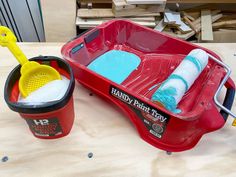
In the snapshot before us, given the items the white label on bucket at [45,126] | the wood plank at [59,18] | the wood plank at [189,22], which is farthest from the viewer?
the wood plank at [189,22]

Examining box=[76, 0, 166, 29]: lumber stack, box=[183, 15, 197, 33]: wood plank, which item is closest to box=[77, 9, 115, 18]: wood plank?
box=[76, 0, 166, 29]: lumber stack

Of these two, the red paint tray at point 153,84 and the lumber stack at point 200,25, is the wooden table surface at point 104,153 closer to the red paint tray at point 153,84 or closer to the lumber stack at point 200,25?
the red paint tray at point 153,84

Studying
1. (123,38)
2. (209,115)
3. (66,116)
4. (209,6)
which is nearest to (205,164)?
(209,115)

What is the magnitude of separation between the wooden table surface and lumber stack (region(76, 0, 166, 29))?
539 mm

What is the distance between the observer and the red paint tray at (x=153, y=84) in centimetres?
38

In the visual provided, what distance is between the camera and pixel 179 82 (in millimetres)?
410

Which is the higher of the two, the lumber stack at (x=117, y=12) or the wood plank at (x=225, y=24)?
the lumber stack at (x=117, y=12)

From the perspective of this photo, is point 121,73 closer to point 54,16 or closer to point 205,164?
point 205,164

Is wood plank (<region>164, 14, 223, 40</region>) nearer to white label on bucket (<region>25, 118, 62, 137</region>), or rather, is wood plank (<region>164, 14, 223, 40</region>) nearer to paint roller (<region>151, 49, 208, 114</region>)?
paint roller (<region>151, 49, 208, 114</region>)

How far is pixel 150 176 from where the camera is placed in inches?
15.0

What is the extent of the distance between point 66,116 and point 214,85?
9.9 inches

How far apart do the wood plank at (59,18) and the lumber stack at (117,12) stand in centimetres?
4

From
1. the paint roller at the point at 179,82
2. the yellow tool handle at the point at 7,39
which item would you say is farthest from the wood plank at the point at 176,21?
the yellow tool handle at the point at 7,39

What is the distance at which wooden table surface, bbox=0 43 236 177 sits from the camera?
384mm
